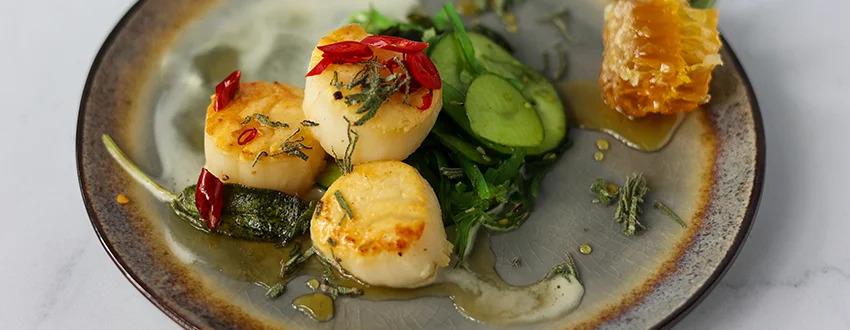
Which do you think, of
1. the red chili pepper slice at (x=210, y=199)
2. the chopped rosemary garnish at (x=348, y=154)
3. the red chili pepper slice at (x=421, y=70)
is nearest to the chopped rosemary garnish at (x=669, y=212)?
the red chili pepper slice at (x=421, y=70)

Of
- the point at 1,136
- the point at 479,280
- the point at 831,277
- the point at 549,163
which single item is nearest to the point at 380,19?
the point at 549,163

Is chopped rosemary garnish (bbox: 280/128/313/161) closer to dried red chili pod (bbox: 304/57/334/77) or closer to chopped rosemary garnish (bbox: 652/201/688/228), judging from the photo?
dried red chili pod (bbox: 304/57/334/77)

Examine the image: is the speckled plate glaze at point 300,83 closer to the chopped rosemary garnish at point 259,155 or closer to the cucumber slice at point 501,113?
the cucumber slice at point 501,113

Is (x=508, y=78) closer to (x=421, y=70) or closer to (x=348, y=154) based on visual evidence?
(x=421, y=70)

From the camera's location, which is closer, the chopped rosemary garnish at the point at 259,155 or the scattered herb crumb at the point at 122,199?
the chopped rosemary garnish at the point at 259,155

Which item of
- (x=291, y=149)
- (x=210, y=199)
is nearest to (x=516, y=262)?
(x=291, y=149)

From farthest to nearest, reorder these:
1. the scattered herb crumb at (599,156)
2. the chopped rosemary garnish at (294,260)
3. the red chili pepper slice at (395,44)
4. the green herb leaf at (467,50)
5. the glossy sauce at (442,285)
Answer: the green herb leaf at (467,50)
the scattered herb crumb at (599,156)
the red chili pepper slice at (395,44)
the chopped rosemary garnish at (294,260)
the glossy sauce at (442,285)
